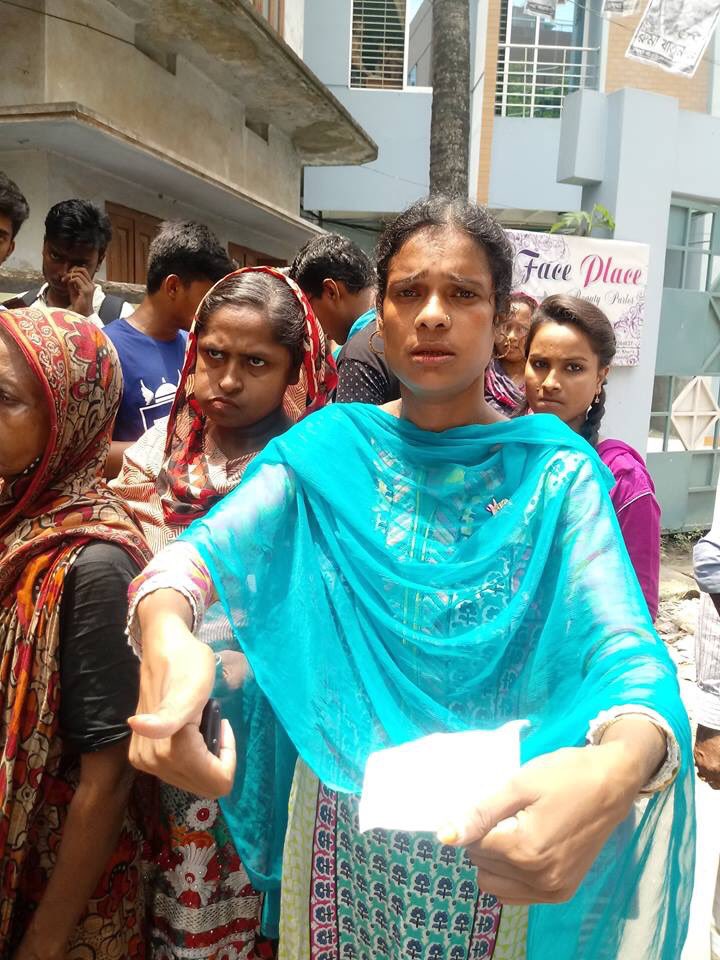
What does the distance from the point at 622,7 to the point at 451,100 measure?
66.8 inches

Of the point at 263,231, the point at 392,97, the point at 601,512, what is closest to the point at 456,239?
the point at 601,512

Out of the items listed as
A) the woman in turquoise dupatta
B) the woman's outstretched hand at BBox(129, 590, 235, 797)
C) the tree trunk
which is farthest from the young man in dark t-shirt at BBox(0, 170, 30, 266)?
the tree trunk

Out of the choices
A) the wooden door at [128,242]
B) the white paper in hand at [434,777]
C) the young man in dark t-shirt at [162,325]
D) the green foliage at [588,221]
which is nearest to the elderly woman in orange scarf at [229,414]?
the young man in dark t-shirt at [162,325]

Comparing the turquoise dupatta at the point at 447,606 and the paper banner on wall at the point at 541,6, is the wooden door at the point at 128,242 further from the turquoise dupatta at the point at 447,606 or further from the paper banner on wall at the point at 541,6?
the turquoise dupatta at the point at 447,606

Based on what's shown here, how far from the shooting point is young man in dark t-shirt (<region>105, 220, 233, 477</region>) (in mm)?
2689

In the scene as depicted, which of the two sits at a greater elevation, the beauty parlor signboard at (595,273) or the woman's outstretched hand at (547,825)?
the beauty parlor signboard at (595,273)

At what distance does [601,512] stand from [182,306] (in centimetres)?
208

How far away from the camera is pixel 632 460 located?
2.44 metres

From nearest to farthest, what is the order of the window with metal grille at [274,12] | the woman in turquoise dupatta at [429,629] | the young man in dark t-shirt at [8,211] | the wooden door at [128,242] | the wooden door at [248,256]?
the woman in turquoise dupatta at [429,629] < the young man in dark t-shirt at [8,211] < the wooden door at [128,242] < the window with metal grille at [274,12] < the wooden door at [248,256]

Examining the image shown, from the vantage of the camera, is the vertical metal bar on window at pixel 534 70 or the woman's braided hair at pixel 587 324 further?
the vertical metal bar on window at pixel 534 70

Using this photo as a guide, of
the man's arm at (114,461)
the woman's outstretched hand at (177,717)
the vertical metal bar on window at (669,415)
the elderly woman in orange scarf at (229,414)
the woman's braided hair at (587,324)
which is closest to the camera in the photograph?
the woman's outstretched hand at (177,717)

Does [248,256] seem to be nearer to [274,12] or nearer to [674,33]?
[274,12]

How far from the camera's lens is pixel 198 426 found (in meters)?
2.03

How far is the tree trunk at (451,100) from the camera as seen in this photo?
6.73 m
